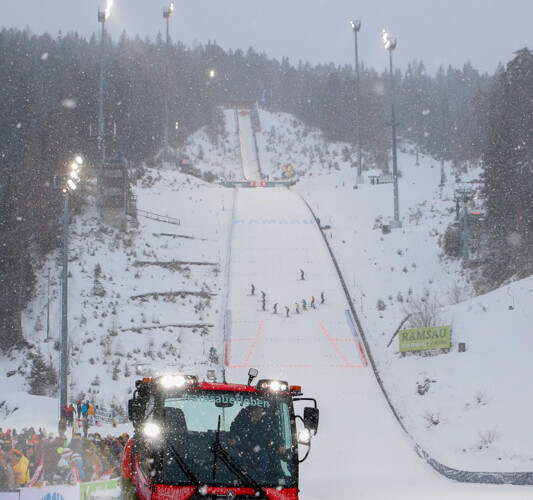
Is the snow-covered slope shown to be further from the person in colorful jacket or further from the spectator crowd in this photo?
the person in colorful jacket

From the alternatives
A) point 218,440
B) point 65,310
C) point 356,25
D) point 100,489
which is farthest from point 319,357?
point 356,25

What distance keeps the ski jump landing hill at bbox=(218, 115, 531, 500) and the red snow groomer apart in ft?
27.1

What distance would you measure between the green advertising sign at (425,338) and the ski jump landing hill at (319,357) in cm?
198

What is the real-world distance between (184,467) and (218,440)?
1.47ft

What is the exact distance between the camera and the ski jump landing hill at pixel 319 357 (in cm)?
1770

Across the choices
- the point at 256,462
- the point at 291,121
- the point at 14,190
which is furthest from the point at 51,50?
the point at 256,462

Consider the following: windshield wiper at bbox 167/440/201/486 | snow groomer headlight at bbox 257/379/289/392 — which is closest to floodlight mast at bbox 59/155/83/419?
snow groomer headlight at bbox 257/379/289/392

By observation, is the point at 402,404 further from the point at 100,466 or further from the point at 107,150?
the point at 107,150

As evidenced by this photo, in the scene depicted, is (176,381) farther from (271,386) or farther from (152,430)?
(271,386)

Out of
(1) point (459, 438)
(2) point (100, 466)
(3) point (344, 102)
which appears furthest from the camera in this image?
(3) point (344, 102)

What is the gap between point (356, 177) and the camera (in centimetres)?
7888

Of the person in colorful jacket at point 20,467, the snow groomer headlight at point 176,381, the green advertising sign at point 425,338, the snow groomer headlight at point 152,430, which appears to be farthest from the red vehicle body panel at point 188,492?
the green advertising sign at point 425,338

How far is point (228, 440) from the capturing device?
762 cm

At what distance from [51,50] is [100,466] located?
367ft
